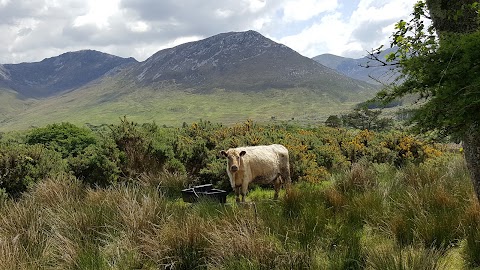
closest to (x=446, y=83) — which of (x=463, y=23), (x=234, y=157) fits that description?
(x=463, y=23)

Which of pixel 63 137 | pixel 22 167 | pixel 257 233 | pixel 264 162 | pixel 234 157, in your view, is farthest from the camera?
pixel 63 137

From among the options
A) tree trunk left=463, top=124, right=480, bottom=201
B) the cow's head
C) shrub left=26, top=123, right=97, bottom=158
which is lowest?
shrub left=26, top=123, right=97, bottom=158

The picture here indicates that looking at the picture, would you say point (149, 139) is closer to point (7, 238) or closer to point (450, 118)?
point (7, 238)

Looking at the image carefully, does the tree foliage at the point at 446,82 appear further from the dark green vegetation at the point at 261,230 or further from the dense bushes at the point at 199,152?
the dense bushes at the point at 199,152

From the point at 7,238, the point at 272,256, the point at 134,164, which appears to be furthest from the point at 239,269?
the point at 134,164

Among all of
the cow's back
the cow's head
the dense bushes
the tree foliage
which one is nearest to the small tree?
the tree foliage

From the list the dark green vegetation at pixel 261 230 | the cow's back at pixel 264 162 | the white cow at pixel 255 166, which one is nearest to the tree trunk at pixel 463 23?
the dark green vegetation at pixel 261 230

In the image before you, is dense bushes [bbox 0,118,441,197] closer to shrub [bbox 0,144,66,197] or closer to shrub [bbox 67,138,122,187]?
shrub [bbox 67,138,122,187]

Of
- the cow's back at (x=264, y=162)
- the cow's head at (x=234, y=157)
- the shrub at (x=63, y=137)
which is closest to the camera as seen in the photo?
the cow's head at (x=234, y=157)

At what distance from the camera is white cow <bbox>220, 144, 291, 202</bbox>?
30.7ft

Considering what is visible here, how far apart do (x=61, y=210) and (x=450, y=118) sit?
19.9 ft

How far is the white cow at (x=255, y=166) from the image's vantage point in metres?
9.35

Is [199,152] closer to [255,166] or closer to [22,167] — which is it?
[255,166]

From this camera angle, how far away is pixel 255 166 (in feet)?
32.9
